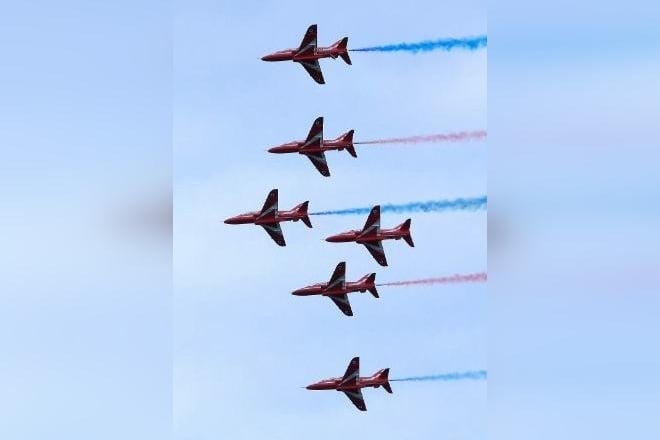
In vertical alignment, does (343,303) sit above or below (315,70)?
below

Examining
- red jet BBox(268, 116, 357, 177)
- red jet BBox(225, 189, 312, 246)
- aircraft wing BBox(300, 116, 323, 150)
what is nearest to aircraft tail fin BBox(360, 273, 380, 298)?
red jet BBox(225, 189, 312, 246)

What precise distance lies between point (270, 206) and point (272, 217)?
0.54 metres

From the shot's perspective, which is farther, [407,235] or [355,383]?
[355,383]

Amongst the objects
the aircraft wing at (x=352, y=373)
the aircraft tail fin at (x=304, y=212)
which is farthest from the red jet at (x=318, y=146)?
the aircraft wing at (x=352, y=373)

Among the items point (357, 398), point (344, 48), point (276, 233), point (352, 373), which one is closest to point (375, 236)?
point (276, 233)

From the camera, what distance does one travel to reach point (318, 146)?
78.7m

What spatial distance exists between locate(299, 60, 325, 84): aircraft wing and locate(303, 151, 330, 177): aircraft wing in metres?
3.42

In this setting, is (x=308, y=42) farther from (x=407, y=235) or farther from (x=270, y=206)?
(x=407, y=235)

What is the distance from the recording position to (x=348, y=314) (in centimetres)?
7956

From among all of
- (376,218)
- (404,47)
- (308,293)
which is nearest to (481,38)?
(404,47)

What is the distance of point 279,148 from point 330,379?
11180mm

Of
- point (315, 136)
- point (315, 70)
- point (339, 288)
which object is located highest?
point (315, 70)

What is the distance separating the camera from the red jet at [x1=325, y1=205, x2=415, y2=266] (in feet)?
256

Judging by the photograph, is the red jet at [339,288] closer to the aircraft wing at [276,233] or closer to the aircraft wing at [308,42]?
the aircraft wing at [276,233]
